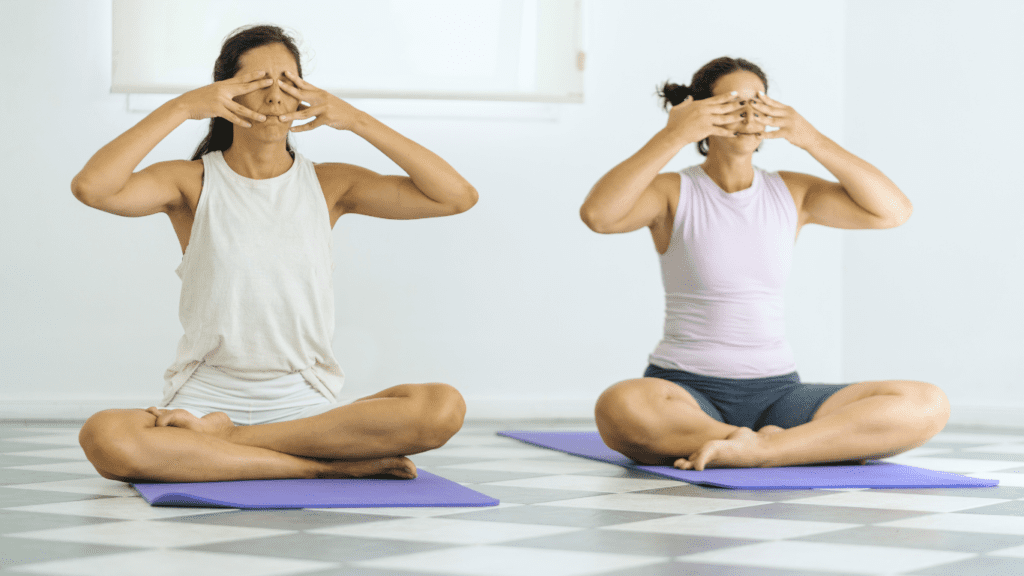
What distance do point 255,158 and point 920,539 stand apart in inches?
54.8

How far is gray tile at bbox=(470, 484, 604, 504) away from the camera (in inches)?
72.5

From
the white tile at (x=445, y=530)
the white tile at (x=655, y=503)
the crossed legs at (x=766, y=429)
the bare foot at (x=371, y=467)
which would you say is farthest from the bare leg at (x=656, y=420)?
the white tile at (x=445, y=530)

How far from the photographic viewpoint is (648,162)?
7.59 feet

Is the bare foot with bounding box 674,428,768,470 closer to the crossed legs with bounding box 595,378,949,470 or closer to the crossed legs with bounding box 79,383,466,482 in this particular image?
the crossed legs with bounding box 595,378,949,470

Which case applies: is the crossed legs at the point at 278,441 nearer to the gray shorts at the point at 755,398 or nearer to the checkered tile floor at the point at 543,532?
the checkered tile floor at the point at 543,532

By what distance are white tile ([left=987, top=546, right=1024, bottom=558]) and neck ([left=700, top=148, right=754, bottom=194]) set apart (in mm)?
1213

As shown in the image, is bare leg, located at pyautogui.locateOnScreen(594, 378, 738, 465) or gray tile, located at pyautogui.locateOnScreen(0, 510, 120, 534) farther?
bare leg, located at pyautogui.locateOnScreen(594, 378, 738, 465)

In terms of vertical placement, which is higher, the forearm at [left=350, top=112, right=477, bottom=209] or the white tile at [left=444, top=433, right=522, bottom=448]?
the forearm at [left=350, top=112, right=477, bottom=209]

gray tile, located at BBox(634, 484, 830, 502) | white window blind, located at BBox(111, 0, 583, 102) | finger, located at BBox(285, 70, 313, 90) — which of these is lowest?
gray tile, located at BBox(634, 484, 830, 502)

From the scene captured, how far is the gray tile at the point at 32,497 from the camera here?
175 centimetres

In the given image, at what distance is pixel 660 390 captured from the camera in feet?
7.36

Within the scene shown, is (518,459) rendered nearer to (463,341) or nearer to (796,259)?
(463,341)

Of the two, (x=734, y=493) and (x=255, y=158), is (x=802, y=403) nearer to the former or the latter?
(x=734, y=493)

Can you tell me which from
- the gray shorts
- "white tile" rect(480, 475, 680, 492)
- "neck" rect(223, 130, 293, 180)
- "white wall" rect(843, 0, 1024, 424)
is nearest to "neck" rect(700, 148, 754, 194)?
the gray shorts
